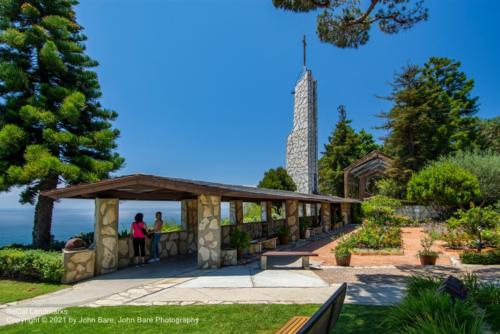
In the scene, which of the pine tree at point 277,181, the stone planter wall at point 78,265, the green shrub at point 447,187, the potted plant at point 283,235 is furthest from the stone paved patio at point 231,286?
the pine tree at point 277,181

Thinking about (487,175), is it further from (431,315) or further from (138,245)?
(138,245)

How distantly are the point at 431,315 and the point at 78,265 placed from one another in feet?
26.0

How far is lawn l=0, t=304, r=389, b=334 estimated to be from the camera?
458cm

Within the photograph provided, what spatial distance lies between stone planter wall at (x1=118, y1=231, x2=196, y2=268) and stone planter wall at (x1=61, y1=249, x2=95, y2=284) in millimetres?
1330

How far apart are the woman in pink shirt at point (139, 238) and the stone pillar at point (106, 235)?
0.65 metres

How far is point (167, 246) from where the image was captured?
12.0m

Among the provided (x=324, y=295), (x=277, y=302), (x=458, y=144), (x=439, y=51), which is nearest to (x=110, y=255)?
(x=277, y=302)

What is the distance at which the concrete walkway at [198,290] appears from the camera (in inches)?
235

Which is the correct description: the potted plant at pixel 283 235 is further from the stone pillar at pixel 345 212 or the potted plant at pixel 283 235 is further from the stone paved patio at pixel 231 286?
the stone pillar at pixel 345 212

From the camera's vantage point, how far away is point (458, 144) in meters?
30.0

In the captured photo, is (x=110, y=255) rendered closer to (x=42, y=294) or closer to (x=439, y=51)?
(x=42, y=294)

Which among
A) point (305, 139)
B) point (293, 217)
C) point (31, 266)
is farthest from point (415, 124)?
point (31, 266)

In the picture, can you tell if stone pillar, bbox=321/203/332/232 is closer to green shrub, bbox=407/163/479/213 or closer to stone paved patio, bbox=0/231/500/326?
green shrub, bbox=407/163/479/213

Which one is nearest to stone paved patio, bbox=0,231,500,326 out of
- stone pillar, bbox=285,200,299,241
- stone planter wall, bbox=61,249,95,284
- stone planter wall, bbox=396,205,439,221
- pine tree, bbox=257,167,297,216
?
stone planter wall, bbox=61,249,95,284
